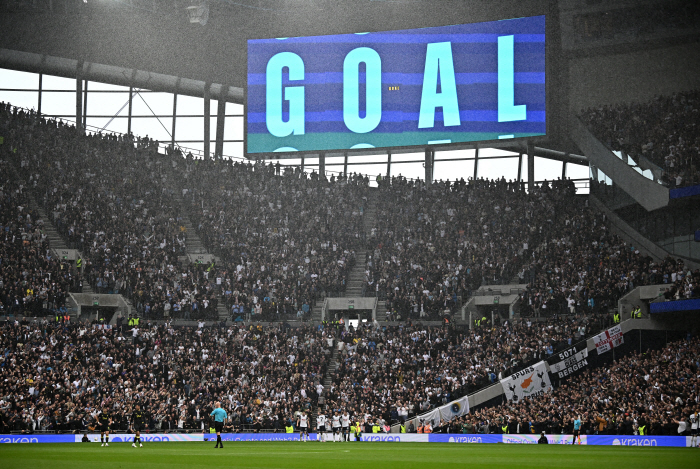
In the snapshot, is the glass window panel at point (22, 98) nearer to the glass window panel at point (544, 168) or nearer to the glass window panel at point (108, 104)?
the glass window panel at point (108, 104)

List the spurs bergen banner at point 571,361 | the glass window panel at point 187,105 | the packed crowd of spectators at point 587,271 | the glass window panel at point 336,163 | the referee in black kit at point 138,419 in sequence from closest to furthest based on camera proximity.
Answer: the referee in black kit at point 138,419 < the spurs bergen banner at point 571,361 < the packed crowd of spectators at point 587,271 < the glass window panel at point 187,105 < the glass window panel at point 336,163

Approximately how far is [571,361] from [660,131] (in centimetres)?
1660

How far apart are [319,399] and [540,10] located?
30.2m

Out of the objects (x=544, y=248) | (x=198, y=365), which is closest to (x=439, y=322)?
(x=544, y=248)

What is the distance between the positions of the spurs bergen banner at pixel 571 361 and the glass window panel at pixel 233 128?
33852 mm

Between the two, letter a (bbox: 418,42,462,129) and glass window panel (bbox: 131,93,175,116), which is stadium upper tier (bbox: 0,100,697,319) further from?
letter a (bbox: 418,42,462,129)

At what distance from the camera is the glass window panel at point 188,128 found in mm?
64062

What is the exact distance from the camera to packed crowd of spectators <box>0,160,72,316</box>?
43562 millimetres

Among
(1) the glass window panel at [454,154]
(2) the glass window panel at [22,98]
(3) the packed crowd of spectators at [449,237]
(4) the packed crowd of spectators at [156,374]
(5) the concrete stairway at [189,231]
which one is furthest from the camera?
(1) the glass window panel at [454,154]

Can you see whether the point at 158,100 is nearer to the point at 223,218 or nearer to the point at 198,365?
the point at 223,218

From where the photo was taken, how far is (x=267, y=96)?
180 ft

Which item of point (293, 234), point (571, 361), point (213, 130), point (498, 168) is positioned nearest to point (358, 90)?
point (293, 234)

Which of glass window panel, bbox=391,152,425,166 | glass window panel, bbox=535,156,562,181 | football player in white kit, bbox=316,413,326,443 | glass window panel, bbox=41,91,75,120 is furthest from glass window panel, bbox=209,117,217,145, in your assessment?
football player in white kit, bbox=316,413,326,443

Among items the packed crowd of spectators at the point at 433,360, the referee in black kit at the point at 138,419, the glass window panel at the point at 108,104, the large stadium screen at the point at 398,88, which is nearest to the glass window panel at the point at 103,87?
the glass window panel at the point at 108,104
